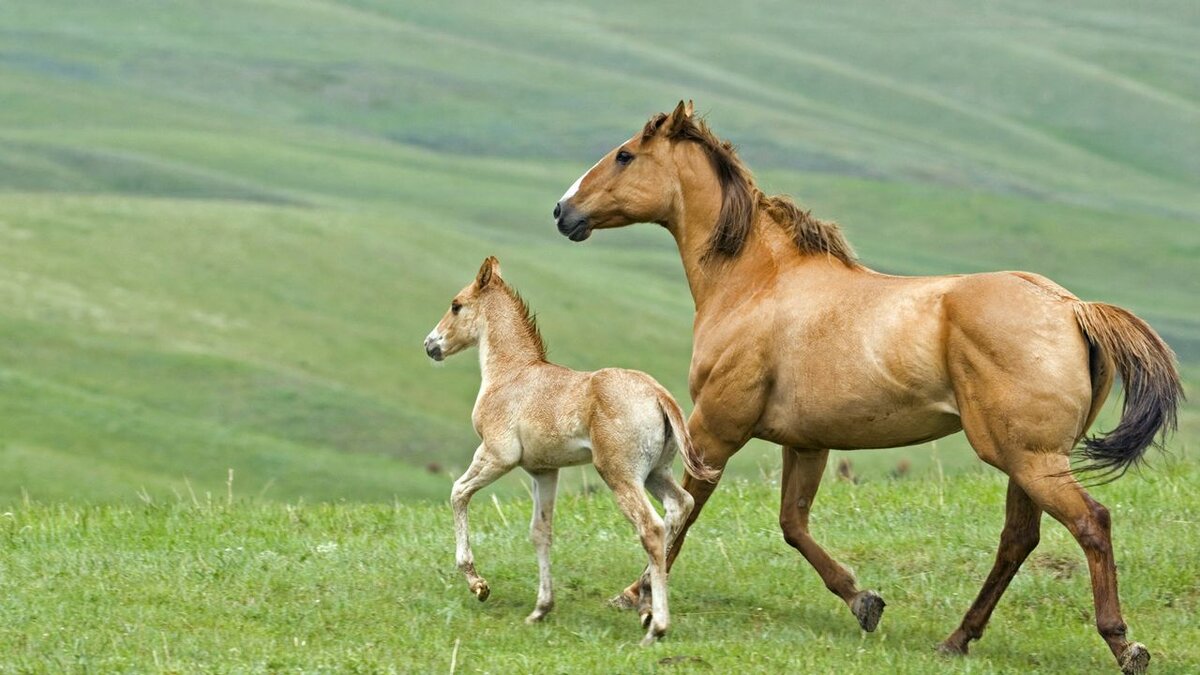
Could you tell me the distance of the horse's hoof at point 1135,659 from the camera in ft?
25.6

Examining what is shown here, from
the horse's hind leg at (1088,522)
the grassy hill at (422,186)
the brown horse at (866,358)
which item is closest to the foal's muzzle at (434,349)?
the brown horse at (866,358)

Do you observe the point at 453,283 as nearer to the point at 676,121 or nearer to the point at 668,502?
the point at 676,121

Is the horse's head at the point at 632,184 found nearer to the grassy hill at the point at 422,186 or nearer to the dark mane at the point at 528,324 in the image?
the dark mane at the point at 528,324

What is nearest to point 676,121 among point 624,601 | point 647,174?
point 647,174

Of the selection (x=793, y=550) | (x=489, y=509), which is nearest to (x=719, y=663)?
(x=793, y=550)

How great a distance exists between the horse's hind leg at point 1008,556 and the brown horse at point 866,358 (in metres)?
0.01

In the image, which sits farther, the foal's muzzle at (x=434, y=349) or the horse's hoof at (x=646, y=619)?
the foal's muzzle at (x=434, y=349)

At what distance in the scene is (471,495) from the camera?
9.05 meters

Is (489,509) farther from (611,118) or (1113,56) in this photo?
(1113,56)

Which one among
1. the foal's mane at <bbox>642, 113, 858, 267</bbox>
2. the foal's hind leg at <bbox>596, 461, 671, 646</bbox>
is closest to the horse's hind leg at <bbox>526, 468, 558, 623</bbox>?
the foal's hind leg at <bbox>596, 461, 671, 646</bbox>

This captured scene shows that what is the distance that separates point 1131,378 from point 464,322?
383 cm

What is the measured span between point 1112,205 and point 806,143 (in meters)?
21.0

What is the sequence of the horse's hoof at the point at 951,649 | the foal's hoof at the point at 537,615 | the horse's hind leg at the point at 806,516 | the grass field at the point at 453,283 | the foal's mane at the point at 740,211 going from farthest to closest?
the foal's mane at the point at 740,211 → the horse's hind leg at the point at 806,516 → the grass field at the point at 453,283 → the foal's hoof at the point at 537,615 → the horse's hoof at the point at 951,649

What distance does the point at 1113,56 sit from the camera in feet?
485
